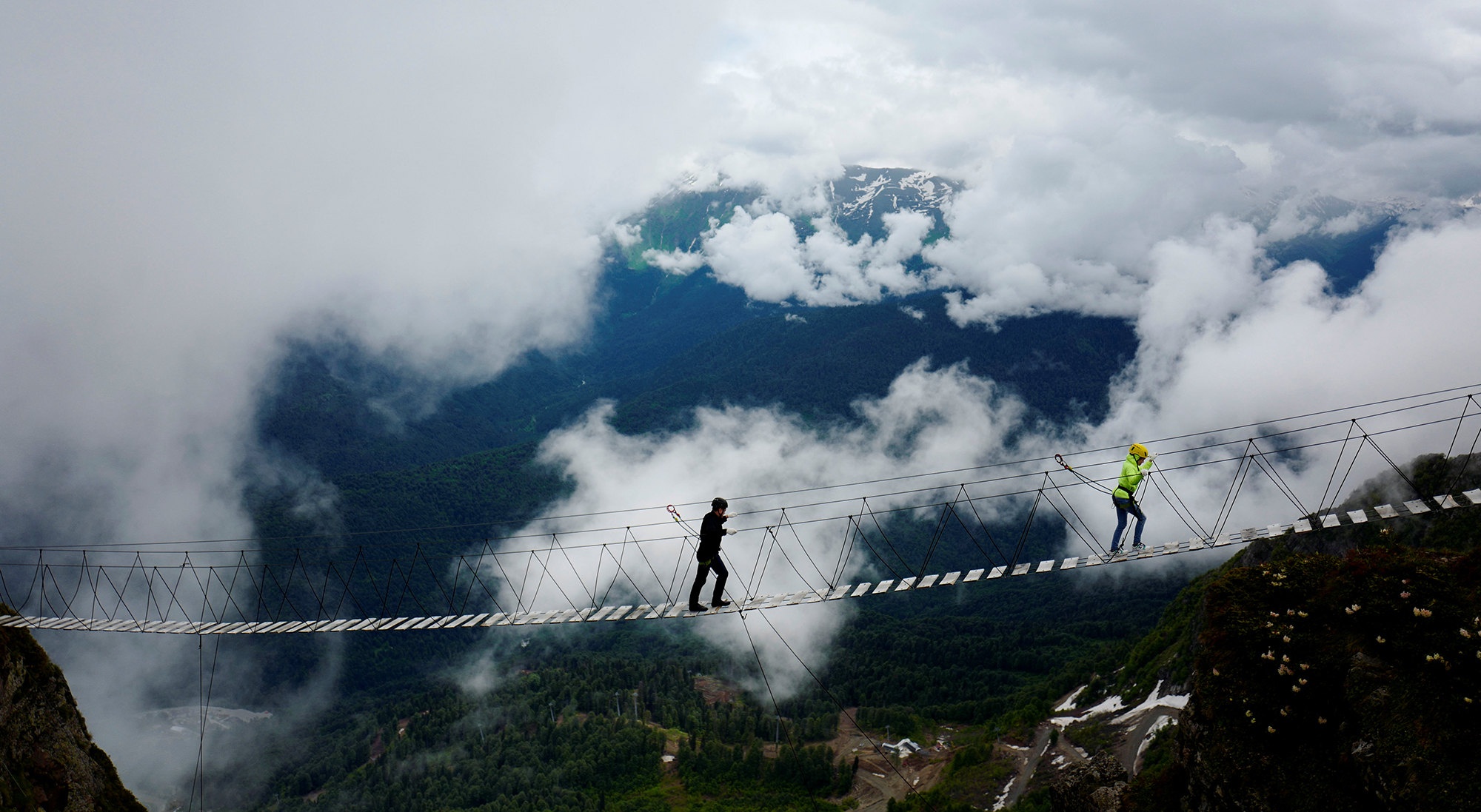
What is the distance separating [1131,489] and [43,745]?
4391 cm

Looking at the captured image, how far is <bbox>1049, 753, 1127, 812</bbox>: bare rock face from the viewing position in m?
33.0

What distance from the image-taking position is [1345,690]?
2089cm

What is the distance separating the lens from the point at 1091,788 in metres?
34.6

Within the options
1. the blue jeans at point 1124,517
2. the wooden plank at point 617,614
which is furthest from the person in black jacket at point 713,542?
the blue jeans at point 1124,517

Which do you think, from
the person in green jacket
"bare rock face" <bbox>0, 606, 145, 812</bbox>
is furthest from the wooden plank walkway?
"bare rock face" <bbox>0, 606, 145, 812</bbox>

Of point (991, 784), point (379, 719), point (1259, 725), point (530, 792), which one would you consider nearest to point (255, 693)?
point (379, 719)

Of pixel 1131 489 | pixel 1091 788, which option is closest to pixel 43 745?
pixel 1131 489

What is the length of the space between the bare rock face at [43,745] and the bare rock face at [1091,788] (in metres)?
42.4

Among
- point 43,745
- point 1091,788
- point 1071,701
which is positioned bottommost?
point 1091,788

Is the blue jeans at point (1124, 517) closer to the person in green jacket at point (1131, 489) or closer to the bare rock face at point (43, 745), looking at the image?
the person in green jacket at point (1131, 489)

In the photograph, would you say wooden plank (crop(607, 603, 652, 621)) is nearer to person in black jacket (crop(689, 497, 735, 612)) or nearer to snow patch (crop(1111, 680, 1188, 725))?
person in black jacket (crop(689, 497, 735, 612))

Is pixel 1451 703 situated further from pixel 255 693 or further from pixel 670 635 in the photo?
pixel 255 693

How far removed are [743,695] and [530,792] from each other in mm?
39711

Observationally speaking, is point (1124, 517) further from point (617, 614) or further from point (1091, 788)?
point (617, 614)
